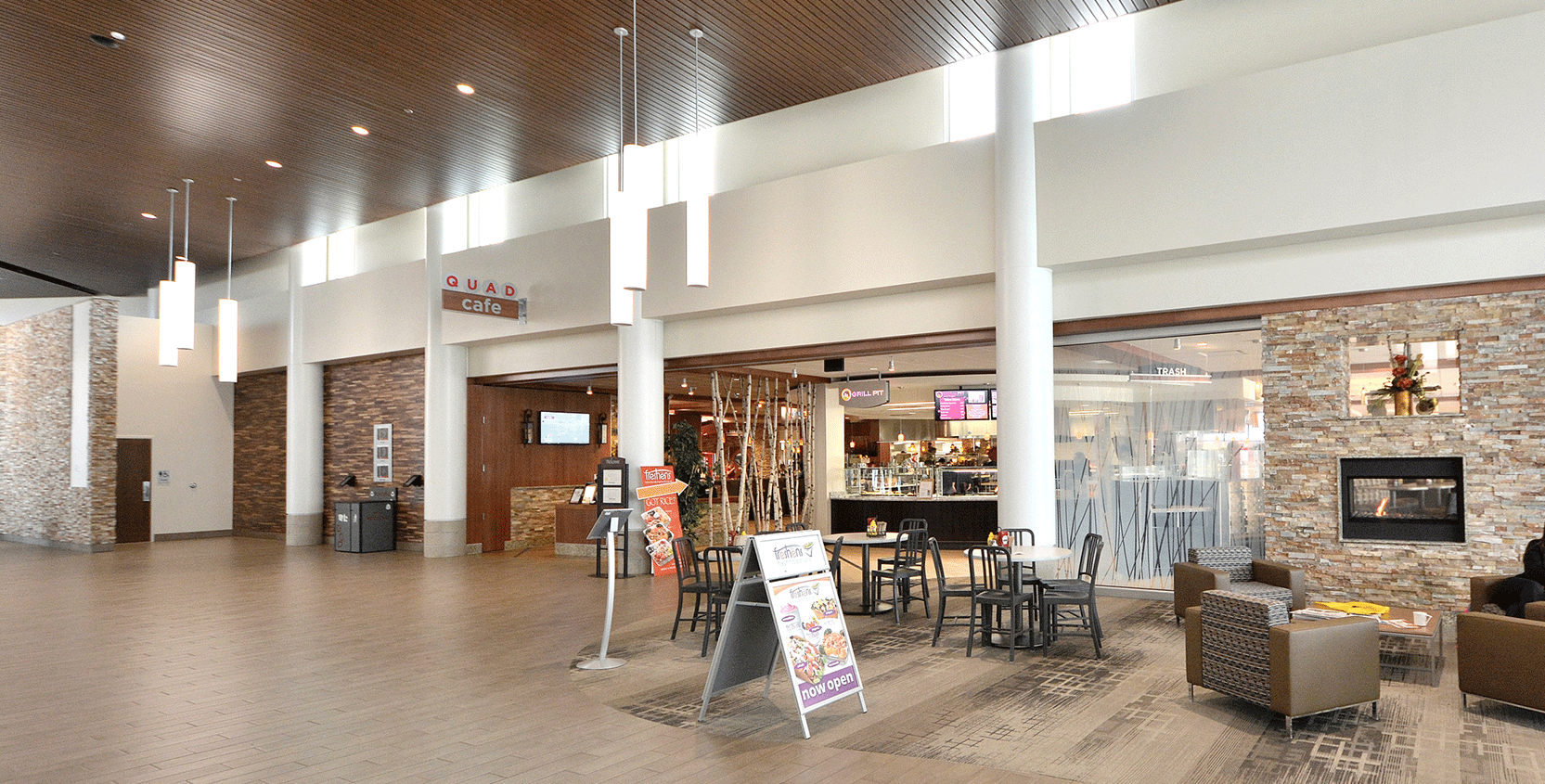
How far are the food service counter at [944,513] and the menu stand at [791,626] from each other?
831cm

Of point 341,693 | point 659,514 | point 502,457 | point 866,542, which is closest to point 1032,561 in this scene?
point 866,542

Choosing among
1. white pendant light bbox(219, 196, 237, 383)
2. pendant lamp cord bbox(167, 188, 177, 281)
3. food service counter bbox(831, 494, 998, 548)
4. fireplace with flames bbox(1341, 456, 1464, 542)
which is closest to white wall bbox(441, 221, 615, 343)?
white pendant light bbox(219, 196, 237, 383)

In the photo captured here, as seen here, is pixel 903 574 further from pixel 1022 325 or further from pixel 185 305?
pixel 185 305

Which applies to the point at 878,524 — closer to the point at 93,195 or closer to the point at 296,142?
the point at 296,142

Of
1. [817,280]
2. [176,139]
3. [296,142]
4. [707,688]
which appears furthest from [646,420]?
[707,688]

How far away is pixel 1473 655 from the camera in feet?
16.3

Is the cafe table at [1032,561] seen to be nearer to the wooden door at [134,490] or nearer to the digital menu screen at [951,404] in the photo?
the digital menu screen at [951,404]

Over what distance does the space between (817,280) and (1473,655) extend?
21.5 feet

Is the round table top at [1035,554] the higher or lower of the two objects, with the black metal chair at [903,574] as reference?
higher

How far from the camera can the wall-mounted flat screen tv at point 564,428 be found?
51.0 feet

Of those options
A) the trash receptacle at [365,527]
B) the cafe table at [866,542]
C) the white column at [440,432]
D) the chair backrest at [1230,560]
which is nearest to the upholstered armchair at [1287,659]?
the chair backrest at [1230,560]

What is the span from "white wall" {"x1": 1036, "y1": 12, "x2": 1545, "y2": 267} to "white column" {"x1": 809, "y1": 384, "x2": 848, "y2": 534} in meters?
7.04

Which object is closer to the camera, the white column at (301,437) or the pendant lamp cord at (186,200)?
the pendant lamp cord at (186,200)

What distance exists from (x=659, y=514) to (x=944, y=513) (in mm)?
4662
